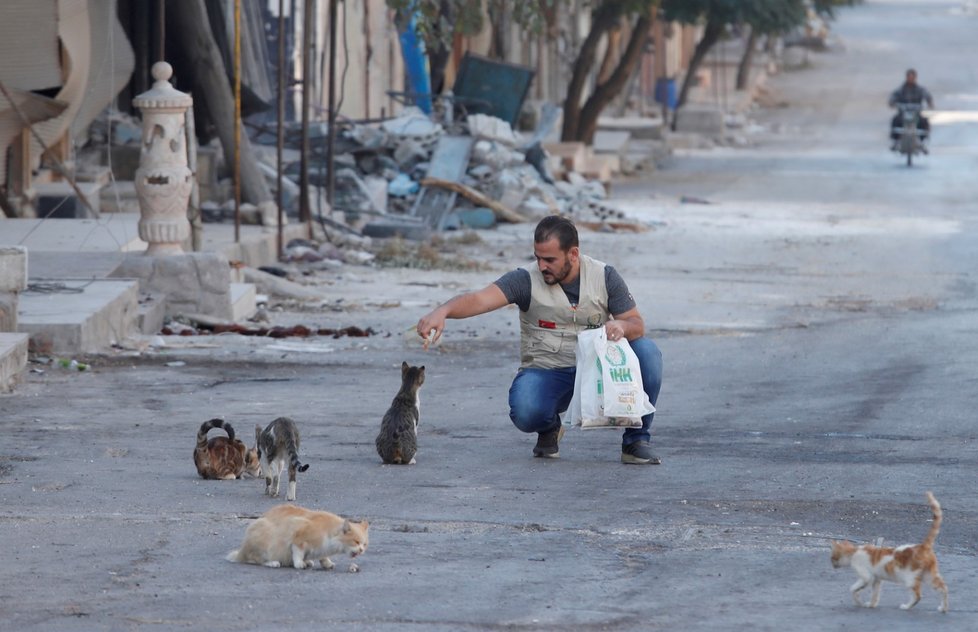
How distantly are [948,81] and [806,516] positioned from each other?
179ft

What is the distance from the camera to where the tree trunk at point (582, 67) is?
31.3 m

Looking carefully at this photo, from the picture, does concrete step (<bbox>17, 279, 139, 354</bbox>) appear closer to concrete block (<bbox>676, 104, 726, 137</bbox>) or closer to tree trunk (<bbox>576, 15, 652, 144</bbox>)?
tree trunk (<bbox>576, 15, 652, 144</bbox>)

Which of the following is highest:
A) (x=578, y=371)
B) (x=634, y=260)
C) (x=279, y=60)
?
(x=279, y=60)

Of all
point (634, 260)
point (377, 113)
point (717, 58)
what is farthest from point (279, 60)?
point (717, 58)

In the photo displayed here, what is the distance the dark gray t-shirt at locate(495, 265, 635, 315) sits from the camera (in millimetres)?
7633

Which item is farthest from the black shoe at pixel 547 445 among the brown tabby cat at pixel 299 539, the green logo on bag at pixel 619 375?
the brown tabby cat at pixel 299 539

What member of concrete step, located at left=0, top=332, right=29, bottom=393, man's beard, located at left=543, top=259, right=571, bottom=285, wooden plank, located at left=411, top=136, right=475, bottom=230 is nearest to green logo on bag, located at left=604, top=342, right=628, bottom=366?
man's beard, located at left=543, top=259, right=571, bottom=285

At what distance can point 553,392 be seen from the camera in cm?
782

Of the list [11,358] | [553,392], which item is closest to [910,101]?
[11,358]

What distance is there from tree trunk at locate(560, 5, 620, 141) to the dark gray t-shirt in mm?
24031

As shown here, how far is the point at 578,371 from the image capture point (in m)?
7.48

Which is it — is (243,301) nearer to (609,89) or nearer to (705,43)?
(609,89)

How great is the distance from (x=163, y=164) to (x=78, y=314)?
1.89 metres

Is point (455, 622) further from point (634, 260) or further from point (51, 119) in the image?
point (634, 260)
